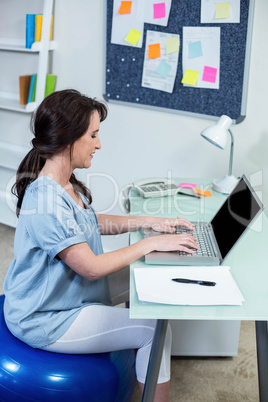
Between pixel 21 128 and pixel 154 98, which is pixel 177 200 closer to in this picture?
pixel 154 98

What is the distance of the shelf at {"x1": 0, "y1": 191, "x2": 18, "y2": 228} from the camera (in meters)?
3.12

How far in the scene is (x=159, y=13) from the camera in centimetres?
234

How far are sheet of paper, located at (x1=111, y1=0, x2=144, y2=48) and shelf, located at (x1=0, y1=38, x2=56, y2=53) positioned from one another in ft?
1.31

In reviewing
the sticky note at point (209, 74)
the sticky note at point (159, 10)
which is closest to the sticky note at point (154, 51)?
the sticky note at point (159, 10)

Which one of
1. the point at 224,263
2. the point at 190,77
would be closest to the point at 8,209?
the point at 190,77

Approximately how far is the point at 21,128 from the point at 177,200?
1441 mm

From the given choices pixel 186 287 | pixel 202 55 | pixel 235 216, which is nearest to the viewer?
pixel 186 287

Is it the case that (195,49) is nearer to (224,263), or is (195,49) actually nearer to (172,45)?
(172,45)

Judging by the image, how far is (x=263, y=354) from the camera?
138cm

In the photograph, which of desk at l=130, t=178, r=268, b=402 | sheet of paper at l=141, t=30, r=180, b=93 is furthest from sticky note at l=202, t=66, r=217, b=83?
desk at l=130, t=178, r=268, b=402

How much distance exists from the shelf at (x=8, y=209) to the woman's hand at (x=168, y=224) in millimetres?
1669

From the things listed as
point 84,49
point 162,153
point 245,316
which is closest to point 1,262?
point 162,153

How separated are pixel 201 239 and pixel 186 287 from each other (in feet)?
1.06

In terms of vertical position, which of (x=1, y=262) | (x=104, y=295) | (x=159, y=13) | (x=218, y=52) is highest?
(x=159, y=13)
